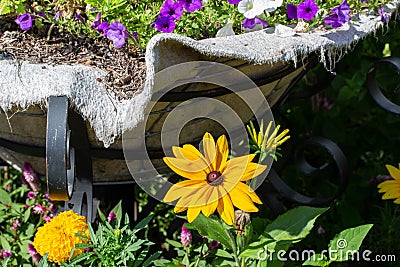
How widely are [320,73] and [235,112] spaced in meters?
0.83

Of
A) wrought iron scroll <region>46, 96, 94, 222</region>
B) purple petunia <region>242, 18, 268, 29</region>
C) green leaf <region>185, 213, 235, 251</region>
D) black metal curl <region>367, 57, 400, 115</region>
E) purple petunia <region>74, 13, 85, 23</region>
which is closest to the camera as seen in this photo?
wrought iron scroll <region>46, 96, 94, 222</region>

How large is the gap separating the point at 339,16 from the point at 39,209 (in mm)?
807

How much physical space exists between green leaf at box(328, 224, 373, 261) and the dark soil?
472 mm

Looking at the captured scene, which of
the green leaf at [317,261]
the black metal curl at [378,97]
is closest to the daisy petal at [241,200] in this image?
the green leaf at [317,261]

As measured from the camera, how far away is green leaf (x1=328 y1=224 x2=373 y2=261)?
1197 mm

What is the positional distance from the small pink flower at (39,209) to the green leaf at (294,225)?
58cm

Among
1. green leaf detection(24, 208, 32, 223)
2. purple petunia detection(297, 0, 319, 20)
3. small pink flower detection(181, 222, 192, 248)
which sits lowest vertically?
green leaf detection(24, 208, 32, 223)

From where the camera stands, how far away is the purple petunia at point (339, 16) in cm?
120

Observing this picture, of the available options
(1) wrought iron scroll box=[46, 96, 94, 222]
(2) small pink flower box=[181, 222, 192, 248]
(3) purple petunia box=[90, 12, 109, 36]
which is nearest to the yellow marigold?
(1) wrought iron scroll box=[46, 96, 94, 222]

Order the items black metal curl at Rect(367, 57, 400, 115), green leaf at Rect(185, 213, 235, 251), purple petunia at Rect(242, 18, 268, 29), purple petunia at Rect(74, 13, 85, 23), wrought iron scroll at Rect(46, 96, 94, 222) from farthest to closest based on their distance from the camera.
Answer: black metal curl at Rect(367, 57, 400, 115) → purple petunia at Rect(74, 13, 85, 23) → purple petunia at Rect(242, 18, 268, 29) → green leaf at Rect(185, 213, 235, 251) → wrought iron scroll at Rect(46, 96, 94, 222)

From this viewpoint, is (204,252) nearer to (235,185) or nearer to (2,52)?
(235,185)

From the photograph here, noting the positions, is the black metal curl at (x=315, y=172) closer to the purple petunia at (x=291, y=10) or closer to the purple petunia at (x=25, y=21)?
the purple petunia at (x=291, y=10)

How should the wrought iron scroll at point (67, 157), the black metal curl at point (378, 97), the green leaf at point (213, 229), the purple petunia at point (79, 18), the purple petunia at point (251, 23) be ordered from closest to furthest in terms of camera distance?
the wrought iron scroll at point (67, 157)
the green leaf at point (213, 229)
the purple petunia at point (251, 23)
the purple petunia at point (79, 18)
the black metal curl at point (378, 97)

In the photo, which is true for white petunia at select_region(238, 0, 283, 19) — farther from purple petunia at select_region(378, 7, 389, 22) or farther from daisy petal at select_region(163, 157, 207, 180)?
daisy petal at select_region(163, 157, 207, 180)
